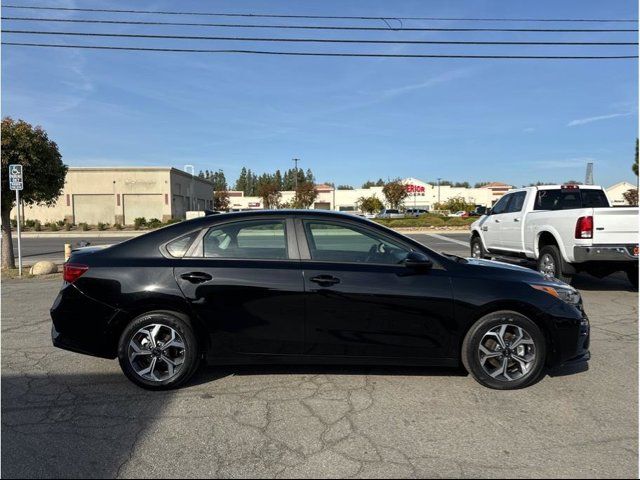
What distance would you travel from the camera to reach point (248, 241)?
4359 millimetres

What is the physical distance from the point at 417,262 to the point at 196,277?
194 centimetres

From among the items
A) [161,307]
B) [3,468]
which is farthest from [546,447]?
[3,468]

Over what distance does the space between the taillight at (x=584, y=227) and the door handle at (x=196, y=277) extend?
6477 mm

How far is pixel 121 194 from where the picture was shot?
4450 cm

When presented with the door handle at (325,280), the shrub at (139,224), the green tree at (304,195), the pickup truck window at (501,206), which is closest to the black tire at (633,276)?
the pickup truck window at (501,206)

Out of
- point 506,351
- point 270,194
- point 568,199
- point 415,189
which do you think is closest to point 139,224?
point 270,194

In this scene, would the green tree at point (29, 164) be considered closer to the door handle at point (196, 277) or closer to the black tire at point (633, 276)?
the door handle at point (196, 277)

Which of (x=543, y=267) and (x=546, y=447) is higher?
(x=543, y=267)

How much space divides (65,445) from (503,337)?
3.52m

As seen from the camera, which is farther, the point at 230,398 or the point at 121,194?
the point at 121,194

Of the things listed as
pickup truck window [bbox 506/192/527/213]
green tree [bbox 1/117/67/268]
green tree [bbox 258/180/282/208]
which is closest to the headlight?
pickup truck window [bbox 506/192/527/213]

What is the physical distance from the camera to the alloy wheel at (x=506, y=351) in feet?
13.4

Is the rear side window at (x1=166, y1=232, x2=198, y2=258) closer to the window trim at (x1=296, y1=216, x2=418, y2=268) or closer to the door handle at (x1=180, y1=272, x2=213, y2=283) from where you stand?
the door handle at (x1=180, y1=272, x2=213, y2=283)

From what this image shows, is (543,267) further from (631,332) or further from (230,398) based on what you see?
(230,398)
